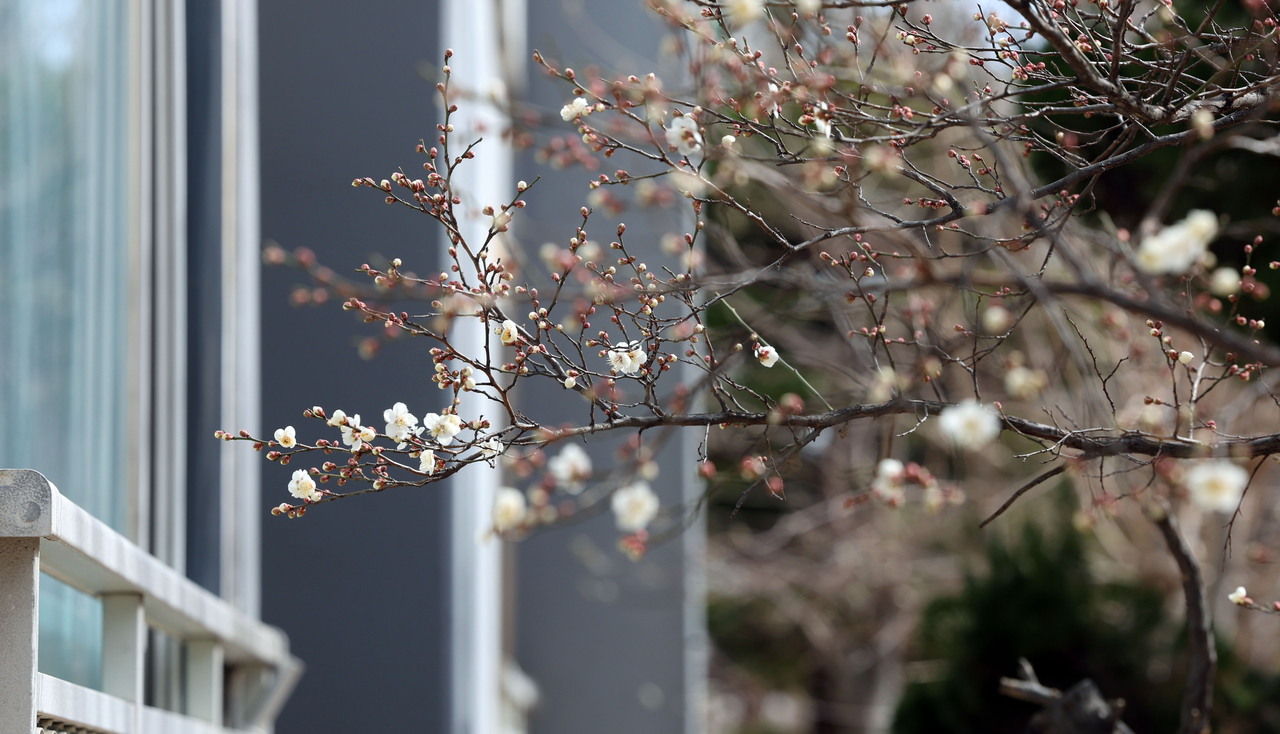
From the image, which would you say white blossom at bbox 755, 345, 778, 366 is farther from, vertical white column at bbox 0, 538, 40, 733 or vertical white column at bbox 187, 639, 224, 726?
vertical white column at bbox 187, 639, 224, 726

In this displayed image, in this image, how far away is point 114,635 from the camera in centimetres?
172

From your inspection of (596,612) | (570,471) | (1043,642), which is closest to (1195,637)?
(570,471)

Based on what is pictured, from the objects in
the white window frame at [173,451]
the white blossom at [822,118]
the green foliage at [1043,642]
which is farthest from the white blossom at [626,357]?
the green foliage at [1043,642]

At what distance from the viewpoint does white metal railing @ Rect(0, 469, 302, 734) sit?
1215 mm

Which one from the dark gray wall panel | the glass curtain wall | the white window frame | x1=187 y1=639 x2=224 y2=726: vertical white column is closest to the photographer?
the white window frame

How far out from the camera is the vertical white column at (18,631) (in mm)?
1202

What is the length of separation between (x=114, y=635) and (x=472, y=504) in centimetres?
172

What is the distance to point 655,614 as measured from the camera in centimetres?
572

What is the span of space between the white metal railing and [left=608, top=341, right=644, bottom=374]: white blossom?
2.34 feet

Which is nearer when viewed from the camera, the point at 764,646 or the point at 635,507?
the point at 635,507

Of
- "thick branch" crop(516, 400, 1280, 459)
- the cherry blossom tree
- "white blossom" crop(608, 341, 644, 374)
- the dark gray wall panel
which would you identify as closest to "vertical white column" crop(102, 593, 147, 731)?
the cherry blossom tree

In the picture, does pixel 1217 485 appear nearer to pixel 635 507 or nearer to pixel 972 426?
pixel 972 426

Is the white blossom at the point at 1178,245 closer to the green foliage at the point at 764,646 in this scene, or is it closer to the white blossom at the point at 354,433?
the white blossom at the point at 354,433

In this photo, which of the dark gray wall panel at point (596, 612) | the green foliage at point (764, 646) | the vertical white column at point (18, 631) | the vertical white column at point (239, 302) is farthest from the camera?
the green foliage at point (764, 646)
